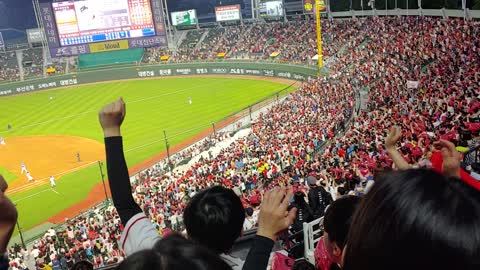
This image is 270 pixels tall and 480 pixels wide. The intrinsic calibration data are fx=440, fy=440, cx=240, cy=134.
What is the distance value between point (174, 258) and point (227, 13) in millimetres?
64774

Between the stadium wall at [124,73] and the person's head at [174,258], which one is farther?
the stadium wall at [124,73]

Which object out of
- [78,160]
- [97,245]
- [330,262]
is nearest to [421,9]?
[78,160]

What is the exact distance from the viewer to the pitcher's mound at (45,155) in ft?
89.1

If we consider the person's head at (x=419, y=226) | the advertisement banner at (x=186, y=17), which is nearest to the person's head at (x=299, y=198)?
the person's head at (x=419, y=226)

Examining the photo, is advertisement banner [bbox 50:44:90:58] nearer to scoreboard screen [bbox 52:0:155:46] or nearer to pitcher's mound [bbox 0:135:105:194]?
scoreboard screen [bbox 52:0:155:46]

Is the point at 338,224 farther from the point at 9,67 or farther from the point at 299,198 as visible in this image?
the point at 9,67

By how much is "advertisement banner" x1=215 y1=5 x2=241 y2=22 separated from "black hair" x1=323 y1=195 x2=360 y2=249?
6268 cm

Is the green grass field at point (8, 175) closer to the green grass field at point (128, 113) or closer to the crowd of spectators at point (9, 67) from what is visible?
the green grass field at point (128, 113)

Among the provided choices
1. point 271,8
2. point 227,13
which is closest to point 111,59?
point 227,13

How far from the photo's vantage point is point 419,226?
1.25m

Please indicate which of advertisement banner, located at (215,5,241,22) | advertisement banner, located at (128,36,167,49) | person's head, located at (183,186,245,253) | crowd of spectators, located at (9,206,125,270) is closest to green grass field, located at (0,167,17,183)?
crowd of spectators, located at (9,206,125,270)

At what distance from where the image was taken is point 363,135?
52.4 feet

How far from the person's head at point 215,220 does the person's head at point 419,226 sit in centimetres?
109

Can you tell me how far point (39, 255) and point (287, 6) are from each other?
49869mm
